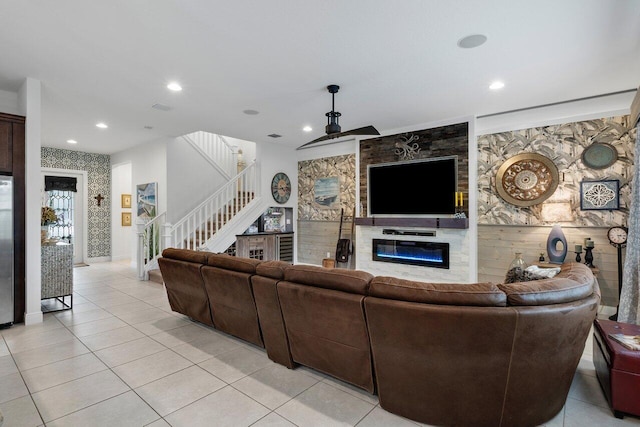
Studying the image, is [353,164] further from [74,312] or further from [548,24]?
[74,312]

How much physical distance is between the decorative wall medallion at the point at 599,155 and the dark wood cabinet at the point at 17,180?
281 inches

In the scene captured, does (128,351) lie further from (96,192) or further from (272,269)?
(96,192)

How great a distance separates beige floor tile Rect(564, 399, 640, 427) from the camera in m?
2.04

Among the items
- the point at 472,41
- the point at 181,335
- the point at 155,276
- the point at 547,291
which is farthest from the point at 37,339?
the point at 472,41

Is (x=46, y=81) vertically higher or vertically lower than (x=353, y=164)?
higher

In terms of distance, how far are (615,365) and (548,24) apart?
8.64 feet

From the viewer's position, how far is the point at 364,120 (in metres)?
5.49

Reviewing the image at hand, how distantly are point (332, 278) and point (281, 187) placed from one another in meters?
5.69

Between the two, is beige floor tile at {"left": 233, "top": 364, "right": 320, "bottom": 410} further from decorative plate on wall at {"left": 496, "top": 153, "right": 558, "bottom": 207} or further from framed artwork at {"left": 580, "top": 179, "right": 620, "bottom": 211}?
framed artwork at {"left": 580, "top": 179, "right": 620, "bottom": 211}

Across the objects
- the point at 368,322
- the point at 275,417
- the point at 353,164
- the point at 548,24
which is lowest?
the point at 275,417

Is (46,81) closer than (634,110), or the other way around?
(634,110)

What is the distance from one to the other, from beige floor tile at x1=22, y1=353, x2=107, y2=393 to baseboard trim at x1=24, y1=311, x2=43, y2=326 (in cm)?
144

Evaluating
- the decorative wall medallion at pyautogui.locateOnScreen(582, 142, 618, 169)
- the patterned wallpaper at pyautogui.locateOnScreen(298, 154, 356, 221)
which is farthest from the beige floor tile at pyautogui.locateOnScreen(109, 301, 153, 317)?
the decorative wall medallion at pyautogui.locateOnScreen(582, 142, 618, 169)

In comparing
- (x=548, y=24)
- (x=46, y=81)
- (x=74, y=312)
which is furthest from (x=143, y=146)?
(x=548, y=24)
